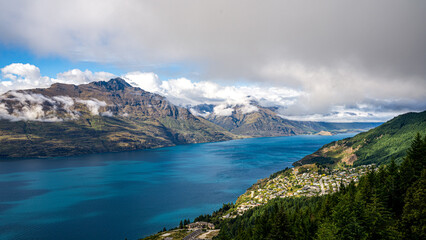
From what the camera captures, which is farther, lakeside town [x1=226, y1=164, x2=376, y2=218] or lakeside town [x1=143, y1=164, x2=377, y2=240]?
lakeside town [x1=226, y1=164, x2=376, y2=218]

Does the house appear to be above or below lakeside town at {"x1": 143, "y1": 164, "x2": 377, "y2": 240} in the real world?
below

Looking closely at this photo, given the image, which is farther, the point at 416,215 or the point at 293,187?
the point at 293,187

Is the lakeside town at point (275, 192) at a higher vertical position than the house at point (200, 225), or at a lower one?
higher

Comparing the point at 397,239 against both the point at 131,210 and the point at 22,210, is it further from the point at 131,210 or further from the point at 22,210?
the point at 22,210

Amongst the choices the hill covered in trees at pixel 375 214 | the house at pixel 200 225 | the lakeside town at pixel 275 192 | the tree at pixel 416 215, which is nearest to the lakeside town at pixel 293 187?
the lakeside town at pixel 275 192

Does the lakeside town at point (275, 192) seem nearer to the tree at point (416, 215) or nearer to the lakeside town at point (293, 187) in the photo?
the lakeside town at point (293, 187)

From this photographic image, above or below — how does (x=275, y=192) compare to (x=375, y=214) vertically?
below

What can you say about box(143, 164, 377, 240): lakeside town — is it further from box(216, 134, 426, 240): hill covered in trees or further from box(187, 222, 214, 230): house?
box(216, 134, 426, 240): hill covered in trees

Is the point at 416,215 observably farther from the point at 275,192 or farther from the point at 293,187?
the point at 293,187

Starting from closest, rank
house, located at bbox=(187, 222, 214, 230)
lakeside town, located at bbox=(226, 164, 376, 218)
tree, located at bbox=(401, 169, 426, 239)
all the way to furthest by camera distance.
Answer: tree, located at bbox=(401, 169, 426, 239), house, located at bbox=(187, 222, 214, 230), lakeside town, located at bbox=(226, 164, 376, 218)

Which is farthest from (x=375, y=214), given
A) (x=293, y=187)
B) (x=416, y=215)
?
(x=293, y=187)

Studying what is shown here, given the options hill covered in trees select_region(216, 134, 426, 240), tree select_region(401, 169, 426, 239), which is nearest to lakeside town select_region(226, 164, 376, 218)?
hill covered in trees select_region(216, 134, 426, 240)
